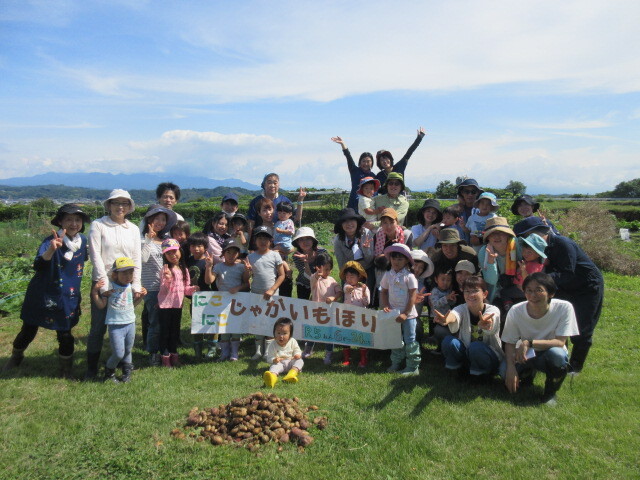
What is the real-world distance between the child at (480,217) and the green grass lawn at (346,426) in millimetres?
1898

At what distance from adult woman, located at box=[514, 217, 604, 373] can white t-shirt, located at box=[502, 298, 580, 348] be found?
2.10 feet

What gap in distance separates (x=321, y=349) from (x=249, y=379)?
1573 millimetres

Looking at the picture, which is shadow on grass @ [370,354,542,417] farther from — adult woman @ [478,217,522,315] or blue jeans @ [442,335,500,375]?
adult woman @ [478,217,522,315]

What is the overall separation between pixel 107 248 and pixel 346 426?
12.0 ft

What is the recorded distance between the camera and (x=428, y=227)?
22.3 ft

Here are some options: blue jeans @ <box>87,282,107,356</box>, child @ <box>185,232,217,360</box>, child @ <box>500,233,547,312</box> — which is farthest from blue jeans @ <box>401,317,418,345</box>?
blue jeans @ <box>87,282,107,356</box>

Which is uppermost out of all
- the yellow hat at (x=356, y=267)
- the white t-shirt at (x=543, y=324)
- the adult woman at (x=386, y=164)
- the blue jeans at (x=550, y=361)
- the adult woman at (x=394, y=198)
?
the adult woman at (x=386, y=164)

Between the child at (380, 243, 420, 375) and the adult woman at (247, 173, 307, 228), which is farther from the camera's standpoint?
the adult woman at (247, 173, 307, 228)

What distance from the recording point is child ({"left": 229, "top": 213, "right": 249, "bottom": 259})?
6859 millimetres

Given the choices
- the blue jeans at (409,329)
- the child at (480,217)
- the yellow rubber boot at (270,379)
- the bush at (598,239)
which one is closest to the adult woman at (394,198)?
the child at (480,217)

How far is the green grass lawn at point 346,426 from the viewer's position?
376cm

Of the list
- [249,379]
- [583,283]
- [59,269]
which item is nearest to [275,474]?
[249,379]

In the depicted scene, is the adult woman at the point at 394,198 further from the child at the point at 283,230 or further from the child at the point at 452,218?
the child at the point at 283,230

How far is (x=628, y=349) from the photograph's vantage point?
6.72 m
